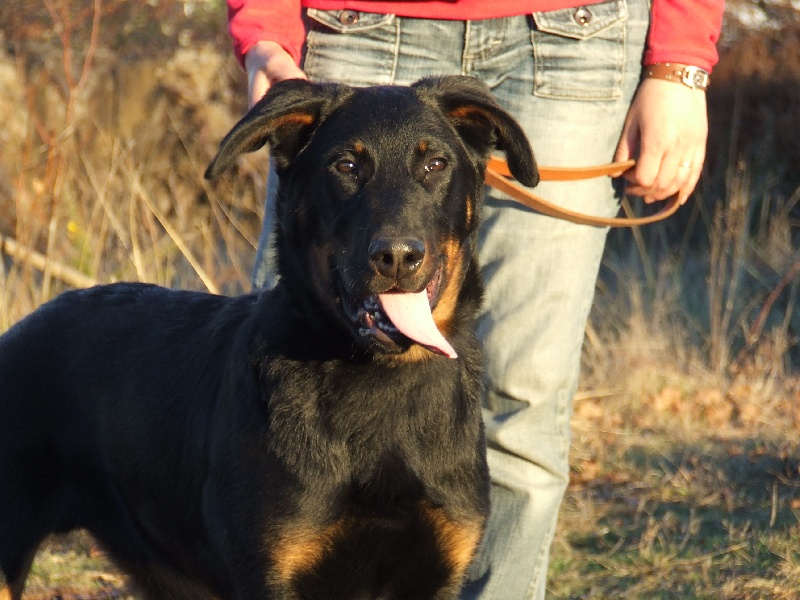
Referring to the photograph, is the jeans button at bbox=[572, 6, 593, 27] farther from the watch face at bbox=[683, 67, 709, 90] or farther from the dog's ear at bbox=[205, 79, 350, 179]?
the dog's ear at bbox=[205, 79, 350, 179]

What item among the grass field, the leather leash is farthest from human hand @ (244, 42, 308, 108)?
the grass field

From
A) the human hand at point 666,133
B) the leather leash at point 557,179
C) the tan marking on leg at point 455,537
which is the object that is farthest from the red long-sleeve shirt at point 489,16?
the tan marking on leg at point 455,537

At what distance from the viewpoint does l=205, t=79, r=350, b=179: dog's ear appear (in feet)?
8.95

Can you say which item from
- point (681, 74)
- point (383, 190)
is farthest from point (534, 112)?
point (383, 190)

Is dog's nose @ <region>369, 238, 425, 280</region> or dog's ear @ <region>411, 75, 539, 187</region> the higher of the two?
dog's ear @ <region>411, 75, 539, 187</region>

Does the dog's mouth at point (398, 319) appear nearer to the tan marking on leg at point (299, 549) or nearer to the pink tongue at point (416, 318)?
the pink tongue at point (416, 318)

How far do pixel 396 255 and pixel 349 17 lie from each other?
104 cm

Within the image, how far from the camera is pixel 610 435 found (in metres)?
6.17

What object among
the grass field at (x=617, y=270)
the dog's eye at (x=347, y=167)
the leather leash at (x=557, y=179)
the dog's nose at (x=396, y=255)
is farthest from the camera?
the grass field at (x=617, y=270)

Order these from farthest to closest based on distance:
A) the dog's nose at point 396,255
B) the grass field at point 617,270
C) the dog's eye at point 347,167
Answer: the grass field at point 617,270 → the dog's eye at point 347,167 → the dog's nose at point 396,255

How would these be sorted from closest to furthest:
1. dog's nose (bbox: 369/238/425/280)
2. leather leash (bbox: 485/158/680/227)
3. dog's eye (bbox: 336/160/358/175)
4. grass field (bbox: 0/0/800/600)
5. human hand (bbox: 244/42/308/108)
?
dog's nose (bbox: 369/238/425/280) → dog's eye (bbox: 336/160/358/175) → human hand (bbox: 244/42/308/108) → leather leash (bbox: 485/158/680/227) → grass field (bbox: 0/0/800/600)

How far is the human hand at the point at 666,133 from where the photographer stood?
3.25 meters

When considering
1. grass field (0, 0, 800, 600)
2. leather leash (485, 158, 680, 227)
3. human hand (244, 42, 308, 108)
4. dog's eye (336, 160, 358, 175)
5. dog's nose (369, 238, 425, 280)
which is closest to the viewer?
dog's nose (369, 238, 425, 280)

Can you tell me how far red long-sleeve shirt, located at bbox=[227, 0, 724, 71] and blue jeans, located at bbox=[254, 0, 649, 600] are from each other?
35 millimetres
